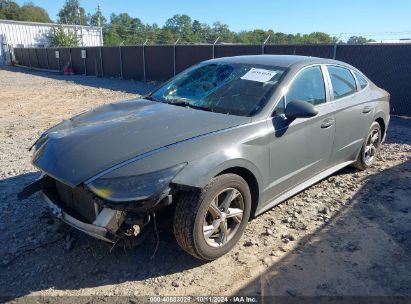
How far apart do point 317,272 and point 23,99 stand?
509 inches

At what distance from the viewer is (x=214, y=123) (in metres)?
3.25

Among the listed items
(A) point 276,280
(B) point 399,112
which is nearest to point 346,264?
(A) point 276,280

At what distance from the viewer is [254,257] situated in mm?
3279

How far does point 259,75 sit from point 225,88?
1.24 feet

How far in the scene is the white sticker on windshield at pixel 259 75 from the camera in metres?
3.79

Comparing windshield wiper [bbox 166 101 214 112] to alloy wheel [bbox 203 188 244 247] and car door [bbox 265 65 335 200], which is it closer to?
car door [bbox 265 65 335 200]

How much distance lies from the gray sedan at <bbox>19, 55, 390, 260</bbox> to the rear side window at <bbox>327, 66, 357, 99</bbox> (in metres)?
0.02

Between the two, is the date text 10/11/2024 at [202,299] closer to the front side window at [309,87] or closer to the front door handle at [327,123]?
the front side window at [309,87]

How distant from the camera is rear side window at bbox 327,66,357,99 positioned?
439cm

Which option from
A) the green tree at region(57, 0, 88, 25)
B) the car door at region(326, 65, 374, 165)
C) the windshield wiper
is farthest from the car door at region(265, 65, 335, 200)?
the green tree at region(57, 0, 88, 25)

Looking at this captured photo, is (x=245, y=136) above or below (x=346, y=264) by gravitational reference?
above

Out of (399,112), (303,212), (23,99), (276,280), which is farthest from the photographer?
(23,99)

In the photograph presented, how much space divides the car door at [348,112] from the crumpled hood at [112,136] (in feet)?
5.05

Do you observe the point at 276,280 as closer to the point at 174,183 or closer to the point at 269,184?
the point at 269,184
